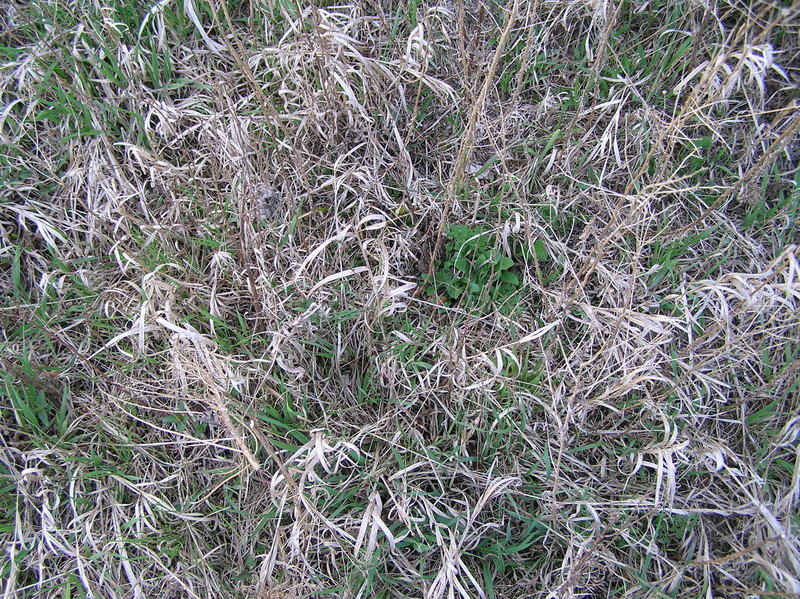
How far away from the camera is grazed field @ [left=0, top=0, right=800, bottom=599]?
1805mm

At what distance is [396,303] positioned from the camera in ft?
6.48

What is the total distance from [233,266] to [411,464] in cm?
93

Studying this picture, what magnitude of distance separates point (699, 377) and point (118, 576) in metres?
1.98

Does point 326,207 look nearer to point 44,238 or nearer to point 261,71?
point 261,71

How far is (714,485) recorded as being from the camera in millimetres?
1869

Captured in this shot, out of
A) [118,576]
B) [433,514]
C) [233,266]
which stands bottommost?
[118,576]

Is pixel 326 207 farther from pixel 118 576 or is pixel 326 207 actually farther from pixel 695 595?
pixel 695 595

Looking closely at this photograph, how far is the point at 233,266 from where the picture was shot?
205 centimetres

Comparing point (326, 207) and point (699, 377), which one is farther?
point (326, 207)

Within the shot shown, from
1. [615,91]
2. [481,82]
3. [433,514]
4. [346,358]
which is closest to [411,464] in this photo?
[433,514]

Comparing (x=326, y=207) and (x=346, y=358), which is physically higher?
(x=326, y=207)

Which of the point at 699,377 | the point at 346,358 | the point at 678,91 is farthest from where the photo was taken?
the point at 678,91

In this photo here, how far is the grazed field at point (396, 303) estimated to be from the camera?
1.80m

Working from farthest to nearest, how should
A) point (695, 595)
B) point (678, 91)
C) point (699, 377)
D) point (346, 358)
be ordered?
1. point (678, 91)
2. point (346, 358)
3. point (699, 377)
4. point (695, 595)
